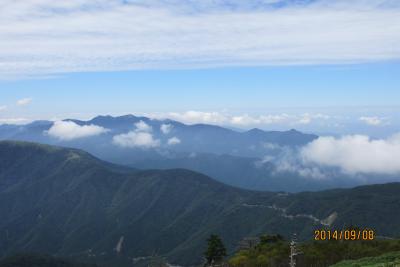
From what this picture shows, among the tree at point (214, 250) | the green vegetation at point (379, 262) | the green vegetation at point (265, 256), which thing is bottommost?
the green vegetation at point (265, 256)

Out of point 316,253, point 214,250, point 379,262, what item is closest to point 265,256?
point 316,253

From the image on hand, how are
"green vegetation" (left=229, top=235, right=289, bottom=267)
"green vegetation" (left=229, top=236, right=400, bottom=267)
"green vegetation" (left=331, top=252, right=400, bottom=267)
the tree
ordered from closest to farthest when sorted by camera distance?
1. "green vegetation" (left=331, top=252, right=400, bottom=267)
2. the tree
3. "green vegetation" (left=229, top=236, right=400, bottom=267)
4. "green vegetation" (left=229, top=235, right=289, bottom=267)

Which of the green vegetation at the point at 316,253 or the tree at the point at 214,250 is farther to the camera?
the green vegetation at the point at 316,253

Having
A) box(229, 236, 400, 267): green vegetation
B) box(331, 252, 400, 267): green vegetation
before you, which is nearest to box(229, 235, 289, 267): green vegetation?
box(229, 236, 400, 267): green vegetation

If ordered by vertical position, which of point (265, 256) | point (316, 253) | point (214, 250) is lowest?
point (265, 256)

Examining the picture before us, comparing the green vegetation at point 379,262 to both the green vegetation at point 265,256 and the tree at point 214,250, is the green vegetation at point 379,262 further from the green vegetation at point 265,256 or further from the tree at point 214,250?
the green vegetation at point 265,256

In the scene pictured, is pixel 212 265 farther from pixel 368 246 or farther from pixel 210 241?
pixel 368 246

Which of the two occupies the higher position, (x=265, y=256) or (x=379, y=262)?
(x=379, y=262)

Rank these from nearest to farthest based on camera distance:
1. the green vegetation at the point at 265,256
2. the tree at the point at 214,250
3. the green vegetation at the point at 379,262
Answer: the green vegetation at the point at 379,262 → the tree at the point at 214,250 → the green vegetation at the point at 265,256

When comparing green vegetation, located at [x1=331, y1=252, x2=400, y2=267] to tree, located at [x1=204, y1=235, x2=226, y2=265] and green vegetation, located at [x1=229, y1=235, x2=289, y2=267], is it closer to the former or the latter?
tree, located at [x1=204, y1=235, x2=226, y2=265]

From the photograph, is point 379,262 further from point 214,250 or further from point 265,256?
point 265,256

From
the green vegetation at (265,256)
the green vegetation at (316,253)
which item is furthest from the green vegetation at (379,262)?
the green vegetation at (265,256)

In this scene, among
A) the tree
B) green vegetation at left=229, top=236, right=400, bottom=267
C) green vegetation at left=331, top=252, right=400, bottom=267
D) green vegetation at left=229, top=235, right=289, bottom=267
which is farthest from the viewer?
green vegetation at left=229, top=235, right=289, bottom=267
